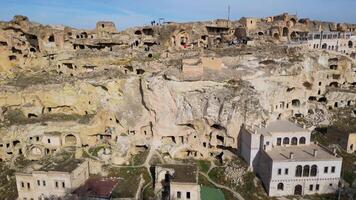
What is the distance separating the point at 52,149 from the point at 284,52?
3504cm

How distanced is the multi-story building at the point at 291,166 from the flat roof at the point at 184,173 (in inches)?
294

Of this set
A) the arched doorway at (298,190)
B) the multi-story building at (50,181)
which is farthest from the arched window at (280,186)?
the multi-story building at (50,181)

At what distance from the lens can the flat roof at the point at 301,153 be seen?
109ft

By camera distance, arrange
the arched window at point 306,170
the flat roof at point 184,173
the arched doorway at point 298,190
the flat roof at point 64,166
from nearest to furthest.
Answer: the flat roof at point 184,173 < the flat roof at point 64,166 < the arched window at point 306,170 < the arched doorway at point 298,190

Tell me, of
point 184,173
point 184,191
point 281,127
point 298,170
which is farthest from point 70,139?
point 298,170

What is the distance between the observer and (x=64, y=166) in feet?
110

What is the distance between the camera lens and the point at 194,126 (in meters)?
41.5

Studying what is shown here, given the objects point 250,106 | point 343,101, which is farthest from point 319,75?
point 250,106

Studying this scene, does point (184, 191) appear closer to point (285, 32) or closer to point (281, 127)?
point (281, 127)

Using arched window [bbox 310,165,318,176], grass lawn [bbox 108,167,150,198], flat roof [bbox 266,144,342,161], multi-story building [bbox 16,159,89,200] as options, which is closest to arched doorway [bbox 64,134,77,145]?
multi-story building [bbox 16,159,89,200]

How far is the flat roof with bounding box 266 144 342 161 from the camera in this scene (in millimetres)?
33344

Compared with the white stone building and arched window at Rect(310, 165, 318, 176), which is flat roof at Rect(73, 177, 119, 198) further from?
arched window at Rect(310, 165, 318, 176)

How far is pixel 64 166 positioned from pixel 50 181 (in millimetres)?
1944

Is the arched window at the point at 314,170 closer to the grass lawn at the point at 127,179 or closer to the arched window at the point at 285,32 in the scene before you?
the grass lawn at the point at 127,179
